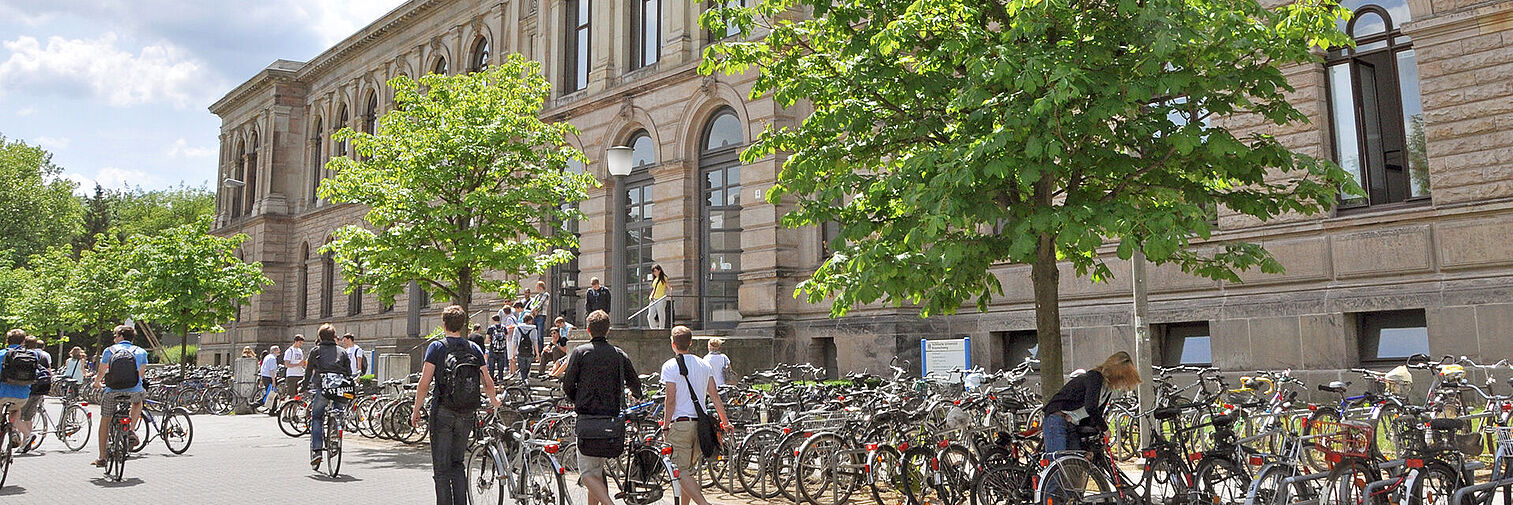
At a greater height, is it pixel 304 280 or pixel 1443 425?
pixel 304 280

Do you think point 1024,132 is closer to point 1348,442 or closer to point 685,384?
point 1348,442

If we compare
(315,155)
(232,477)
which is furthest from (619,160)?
(315,155)

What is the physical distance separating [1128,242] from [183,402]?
89.2 ft

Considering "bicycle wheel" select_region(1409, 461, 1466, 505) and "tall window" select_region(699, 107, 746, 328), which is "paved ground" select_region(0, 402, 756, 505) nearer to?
"bicycle wheel" select_region(1409, 461, 1466, 505)

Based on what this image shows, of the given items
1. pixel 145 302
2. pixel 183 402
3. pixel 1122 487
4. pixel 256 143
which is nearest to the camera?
pixel 1122 487

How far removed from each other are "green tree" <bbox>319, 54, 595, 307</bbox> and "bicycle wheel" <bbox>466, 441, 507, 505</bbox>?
9.31 metres

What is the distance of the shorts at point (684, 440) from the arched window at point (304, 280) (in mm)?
42182

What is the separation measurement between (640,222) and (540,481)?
1924cm

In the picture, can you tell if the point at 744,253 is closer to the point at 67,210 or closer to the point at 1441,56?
the point at 1441,56

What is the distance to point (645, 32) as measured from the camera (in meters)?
29.0

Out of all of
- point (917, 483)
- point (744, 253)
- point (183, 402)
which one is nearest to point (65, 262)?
point (183, 402)

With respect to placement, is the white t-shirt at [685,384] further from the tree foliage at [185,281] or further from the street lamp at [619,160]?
the tree foliage at [185,281]

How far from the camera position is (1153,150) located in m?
9.93

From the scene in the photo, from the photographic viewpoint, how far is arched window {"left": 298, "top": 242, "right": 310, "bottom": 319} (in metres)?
47.1
